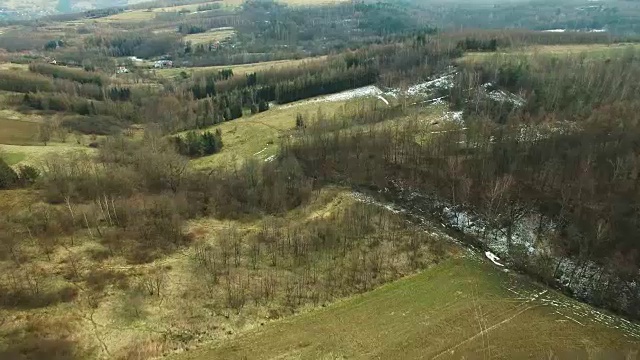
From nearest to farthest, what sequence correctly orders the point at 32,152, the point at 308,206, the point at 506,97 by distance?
1. the point at 308,206
2. the point at 32,152
3. the point at 506,97

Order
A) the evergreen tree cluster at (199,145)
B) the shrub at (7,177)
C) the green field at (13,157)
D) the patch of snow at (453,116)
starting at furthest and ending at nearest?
the patch of snow at (453,116)
the evergreen tree cluster at (199,145)
the green field at (13,157)
the shrub at (7,177)

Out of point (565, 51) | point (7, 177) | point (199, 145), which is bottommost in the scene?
point (199, 145)

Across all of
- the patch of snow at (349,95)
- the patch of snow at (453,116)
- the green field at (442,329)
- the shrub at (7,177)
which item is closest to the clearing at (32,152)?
the shrub at (7,177)

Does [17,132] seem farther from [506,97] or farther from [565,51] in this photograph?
[565,51]

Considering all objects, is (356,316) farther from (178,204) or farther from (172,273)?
(178,204)

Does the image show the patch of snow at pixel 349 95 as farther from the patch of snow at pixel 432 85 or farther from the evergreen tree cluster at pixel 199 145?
A: the evergreen tree cluster at pixel 199 145

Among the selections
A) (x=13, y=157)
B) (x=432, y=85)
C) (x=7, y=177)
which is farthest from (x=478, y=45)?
(x=7, y=177)

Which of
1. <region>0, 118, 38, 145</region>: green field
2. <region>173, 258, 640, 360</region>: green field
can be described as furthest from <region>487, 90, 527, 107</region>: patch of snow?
<region>0, 118, 38, 145</region>: green field

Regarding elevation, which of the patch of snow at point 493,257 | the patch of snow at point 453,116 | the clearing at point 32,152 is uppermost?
the clearing at point 32,152
